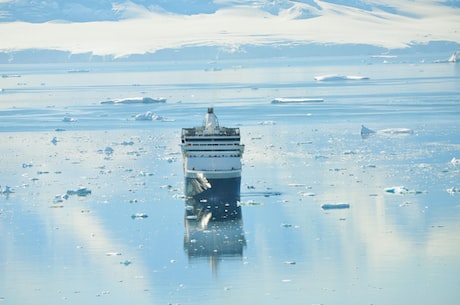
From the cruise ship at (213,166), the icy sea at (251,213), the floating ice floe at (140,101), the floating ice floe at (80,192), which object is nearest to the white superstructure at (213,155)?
the cruise ship at (213,166)

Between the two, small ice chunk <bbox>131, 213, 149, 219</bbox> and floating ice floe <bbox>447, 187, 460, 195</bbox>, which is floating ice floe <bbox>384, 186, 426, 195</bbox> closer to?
floating ice floe <bbox>447, 187, 460, 195</bbox>

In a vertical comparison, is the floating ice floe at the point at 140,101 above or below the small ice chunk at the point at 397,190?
below

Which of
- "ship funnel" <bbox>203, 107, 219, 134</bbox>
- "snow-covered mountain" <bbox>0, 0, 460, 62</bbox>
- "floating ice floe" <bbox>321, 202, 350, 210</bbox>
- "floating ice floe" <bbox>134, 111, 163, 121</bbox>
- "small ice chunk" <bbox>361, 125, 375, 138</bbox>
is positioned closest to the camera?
"floating ice floe" <bbox>321, 202, 350, 210</bbox>

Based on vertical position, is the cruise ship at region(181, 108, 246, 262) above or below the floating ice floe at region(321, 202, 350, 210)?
Result: above

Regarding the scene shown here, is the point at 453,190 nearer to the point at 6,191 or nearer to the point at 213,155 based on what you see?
the point at 213,155

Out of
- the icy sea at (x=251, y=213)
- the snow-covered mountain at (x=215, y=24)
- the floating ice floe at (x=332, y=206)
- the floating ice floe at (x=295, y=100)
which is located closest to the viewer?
the icy sea at (x=251, y=213)

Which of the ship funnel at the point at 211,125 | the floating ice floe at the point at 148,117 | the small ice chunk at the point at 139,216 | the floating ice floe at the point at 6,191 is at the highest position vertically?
the ship funnel at the point at 211,125

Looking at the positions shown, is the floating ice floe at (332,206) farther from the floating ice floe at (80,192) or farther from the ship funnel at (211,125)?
the floating ice floe at (80,192)

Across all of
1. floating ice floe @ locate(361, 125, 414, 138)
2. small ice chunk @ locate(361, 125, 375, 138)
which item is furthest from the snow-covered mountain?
Result: small ice chunk @ locate(361, 125, 375, 138)

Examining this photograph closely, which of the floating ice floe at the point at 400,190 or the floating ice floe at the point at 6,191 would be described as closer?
the floating ice floe at the point at 400,190

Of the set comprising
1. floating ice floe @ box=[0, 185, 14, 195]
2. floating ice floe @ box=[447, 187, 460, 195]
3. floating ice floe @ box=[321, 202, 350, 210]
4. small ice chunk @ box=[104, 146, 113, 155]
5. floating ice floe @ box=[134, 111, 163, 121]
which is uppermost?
floating ice floe @ box=[447, 187, 460, 195]
